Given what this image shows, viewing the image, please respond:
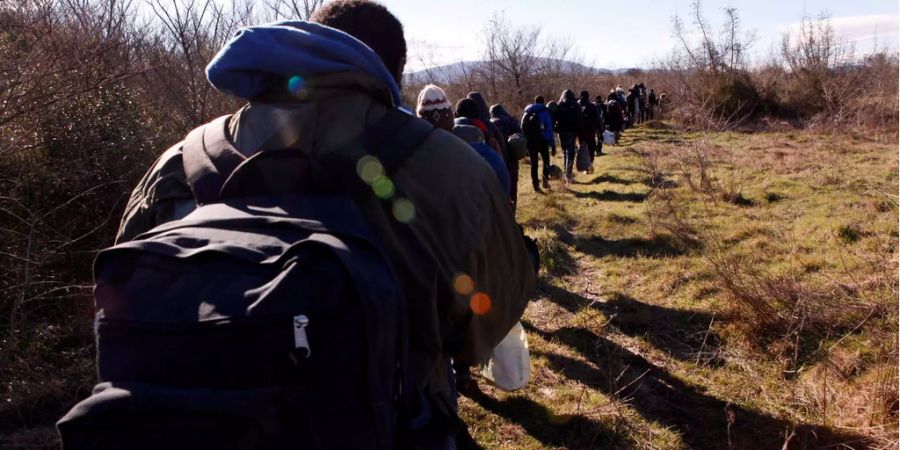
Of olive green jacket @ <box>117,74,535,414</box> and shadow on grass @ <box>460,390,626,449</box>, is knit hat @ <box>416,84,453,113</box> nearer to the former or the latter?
shadow on grass @ <box>460,390,626,449</box>

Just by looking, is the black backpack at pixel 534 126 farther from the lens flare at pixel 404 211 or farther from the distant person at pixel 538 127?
the lens flare at pixel 404 211

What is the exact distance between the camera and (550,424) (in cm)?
378

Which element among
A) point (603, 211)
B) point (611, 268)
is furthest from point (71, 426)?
point (603, 211)

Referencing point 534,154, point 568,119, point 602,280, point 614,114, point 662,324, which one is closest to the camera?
point 662,324

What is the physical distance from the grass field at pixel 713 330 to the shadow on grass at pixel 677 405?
0.04 ft

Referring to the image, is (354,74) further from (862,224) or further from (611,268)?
(862,224)

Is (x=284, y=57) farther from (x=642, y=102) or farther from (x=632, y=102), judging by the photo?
(x=642, y=102)

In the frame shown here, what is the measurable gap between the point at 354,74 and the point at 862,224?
7388mm

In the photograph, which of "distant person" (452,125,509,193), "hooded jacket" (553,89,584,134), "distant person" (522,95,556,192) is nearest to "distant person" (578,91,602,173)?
"hooded jacket" (553,89,584,134)

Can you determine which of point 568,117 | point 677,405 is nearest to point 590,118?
point 568,117

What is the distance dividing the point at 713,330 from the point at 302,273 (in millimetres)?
4238

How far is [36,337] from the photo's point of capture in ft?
15.1

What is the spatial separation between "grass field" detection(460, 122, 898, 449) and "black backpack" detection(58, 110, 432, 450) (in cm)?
61

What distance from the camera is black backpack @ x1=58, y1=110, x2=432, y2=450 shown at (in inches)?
42.5
